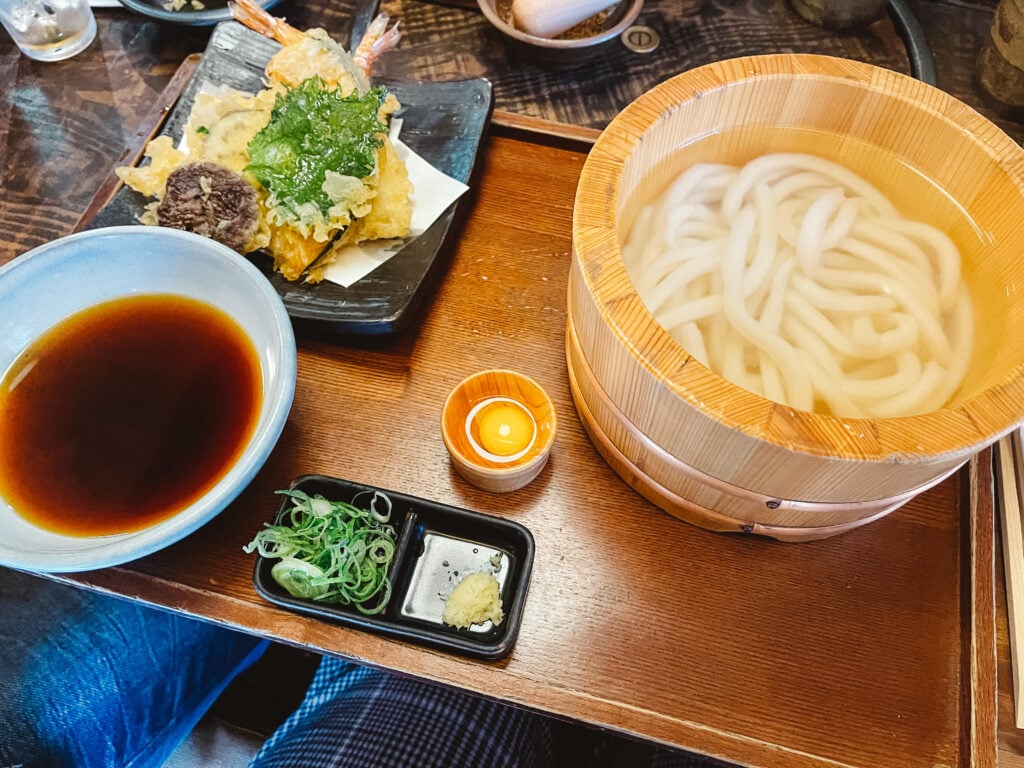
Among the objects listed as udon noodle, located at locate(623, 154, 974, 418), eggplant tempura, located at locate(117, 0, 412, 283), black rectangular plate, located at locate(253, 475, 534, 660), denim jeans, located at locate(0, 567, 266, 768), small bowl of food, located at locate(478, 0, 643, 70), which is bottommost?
denim jeans, located at locate(0, 567, 266, 768)

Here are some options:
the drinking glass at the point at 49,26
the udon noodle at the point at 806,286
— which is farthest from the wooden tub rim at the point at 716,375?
the drinking glass at the point at 49,26

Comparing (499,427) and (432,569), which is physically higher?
(499,427)

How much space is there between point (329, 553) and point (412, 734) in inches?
23.9

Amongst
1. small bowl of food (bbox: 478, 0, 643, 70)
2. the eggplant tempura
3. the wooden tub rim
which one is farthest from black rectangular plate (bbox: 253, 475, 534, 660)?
small bowl of food (bbox: 478, 0, 643, 70)

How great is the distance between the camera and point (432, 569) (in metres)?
1.38

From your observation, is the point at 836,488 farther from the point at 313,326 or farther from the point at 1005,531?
the point at 313,326

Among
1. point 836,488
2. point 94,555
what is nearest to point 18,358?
point 94,555

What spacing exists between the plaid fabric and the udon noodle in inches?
34.8

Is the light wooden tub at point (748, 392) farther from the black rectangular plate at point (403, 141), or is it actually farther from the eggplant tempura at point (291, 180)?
the eggplant tempura at point (291, 180)

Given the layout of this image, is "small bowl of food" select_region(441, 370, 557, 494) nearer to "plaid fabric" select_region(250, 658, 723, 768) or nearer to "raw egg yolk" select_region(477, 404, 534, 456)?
"raw egg yolk" select_region(477, 404, 534, 456)

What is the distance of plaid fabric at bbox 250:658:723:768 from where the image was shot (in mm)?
1599

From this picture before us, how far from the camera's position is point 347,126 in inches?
68.1

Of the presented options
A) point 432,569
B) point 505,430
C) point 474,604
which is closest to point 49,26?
point 505,430

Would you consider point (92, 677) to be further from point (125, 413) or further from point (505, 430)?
point (505, 430)
